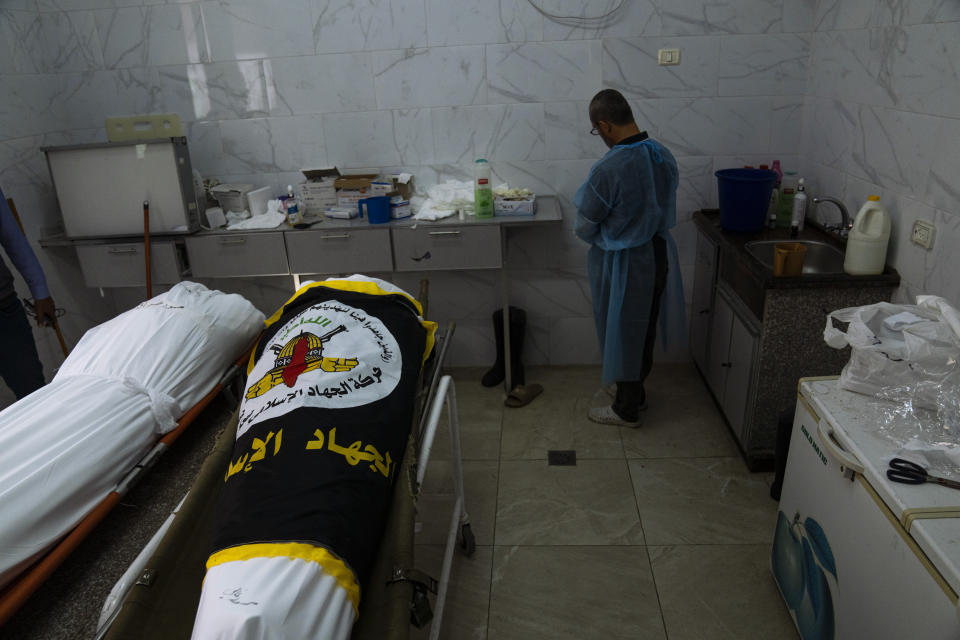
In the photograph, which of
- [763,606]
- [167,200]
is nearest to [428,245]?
[167,200]

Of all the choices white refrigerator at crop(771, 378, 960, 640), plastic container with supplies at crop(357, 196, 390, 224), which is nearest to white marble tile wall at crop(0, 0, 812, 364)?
plastic container with supplies at crop(357, 196, 390, 224)

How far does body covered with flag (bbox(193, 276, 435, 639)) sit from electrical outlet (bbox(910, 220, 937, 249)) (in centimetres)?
168

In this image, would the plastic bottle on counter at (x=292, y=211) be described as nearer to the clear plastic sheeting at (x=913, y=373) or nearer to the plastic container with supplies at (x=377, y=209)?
the plastic container with supplies at (x=377, y=209)

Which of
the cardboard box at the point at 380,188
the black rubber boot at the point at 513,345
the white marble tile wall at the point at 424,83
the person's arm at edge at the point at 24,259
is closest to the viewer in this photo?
the person's arm at edge at the point at 24,259

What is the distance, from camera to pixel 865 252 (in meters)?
2.28

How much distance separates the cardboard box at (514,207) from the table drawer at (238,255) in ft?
3.49

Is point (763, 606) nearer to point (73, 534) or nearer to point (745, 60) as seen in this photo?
point (73, 534)

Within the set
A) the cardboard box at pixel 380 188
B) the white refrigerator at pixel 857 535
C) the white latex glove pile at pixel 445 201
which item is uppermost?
the cardboard box at pixel 380 188

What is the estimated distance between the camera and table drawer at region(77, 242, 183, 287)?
3.19m

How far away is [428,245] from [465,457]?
1.01 metres

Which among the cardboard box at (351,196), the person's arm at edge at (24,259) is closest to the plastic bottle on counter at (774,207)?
the cardboard box at (351,196)

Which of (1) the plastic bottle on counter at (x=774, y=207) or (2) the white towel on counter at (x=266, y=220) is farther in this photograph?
(2) the white towel on counter at (x=266, y=220)

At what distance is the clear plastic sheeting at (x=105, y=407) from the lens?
4.36ft

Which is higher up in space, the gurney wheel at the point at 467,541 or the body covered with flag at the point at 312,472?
the body covered with flag at the point at 312,472
